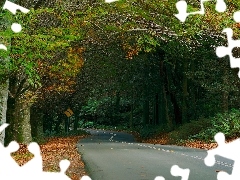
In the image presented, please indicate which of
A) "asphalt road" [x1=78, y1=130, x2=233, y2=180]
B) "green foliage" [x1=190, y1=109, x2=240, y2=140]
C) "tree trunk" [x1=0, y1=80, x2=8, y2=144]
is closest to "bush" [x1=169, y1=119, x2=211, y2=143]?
"green foliage" [x1=190, y1=109, x2=240, y2=140]

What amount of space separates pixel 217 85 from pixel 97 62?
10646mm

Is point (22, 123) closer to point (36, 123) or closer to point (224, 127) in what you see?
point (224, 127)

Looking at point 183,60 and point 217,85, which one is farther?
point 183,60

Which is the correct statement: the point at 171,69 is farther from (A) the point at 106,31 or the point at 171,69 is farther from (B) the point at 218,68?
(A) the point at 106,31

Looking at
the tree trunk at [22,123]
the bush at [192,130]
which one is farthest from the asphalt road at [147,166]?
the bush at [192,130]

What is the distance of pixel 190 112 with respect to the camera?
43.8m

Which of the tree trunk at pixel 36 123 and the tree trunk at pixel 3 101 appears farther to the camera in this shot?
the tree trunk at pixel 36 123

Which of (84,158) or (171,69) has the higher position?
(171,69)

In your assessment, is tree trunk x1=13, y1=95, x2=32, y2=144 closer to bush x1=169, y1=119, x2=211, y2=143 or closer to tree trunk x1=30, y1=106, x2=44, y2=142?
tree trunk x1=30, y1=106, x2=44, y2=142

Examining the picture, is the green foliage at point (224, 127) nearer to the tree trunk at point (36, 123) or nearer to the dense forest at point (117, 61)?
the dense forest at point (117, 61)

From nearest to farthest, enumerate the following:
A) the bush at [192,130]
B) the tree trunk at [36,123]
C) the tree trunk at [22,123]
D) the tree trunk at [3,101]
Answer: the tree trunk at [3,101], the tree trunk at [22,123], the bush at [192,130], the tree trunk at [36,123]

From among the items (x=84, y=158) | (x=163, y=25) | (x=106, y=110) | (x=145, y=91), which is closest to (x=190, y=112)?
(x=145, y=91)

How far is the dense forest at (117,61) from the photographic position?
1319cm

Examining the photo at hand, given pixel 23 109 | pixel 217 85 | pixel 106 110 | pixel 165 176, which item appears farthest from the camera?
pixel 106 110
